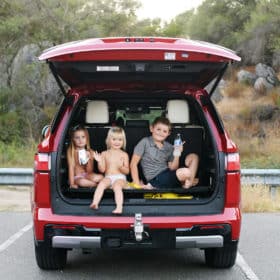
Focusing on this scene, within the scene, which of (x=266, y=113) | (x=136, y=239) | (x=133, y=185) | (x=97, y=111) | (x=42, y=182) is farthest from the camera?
(x=266, y=113)

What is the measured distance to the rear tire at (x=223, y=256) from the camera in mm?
5996

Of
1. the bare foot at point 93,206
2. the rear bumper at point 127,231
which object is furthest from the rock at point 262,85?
the bare foot at point 93,206

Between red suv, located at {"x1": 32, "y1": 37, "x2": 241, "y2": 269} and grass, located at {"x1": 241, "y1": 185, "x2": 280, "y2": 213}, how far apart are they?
3811 millimetres

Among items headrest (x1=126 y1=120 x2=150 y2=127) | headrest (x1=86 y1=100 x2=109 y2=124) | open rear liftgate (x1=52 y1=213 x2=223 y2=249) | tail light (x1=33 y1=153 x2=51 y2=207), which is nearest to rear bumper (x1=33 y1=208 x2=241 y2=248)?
open rear liftgate (x1=52 y1=213 x2=223 y2=249)

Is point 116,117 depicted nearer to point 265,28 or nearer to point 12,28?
point 12,28

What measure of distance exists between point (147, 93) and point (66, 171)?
1.03 meters

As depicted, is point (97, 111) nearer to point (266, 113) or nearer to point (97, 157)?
point (97, 157)

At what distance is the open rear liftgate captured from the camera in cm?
542

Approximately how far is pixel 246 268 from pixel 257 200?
3.87 metres

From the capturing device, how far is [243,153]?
72.3 feet

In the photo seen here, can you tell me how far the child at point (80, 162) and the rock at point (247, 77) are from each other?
30.8 metres

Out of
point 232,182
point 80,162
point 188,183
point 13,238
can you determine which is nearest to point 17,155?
point 13,238

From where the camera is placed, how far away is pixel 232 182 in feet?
18.2

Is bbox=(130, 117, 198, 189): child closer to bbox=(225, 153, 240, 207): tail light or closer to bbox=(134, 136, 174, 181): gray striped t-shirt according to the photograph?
bbox=(134, 136, 174, 181): gray striped t-shirt
